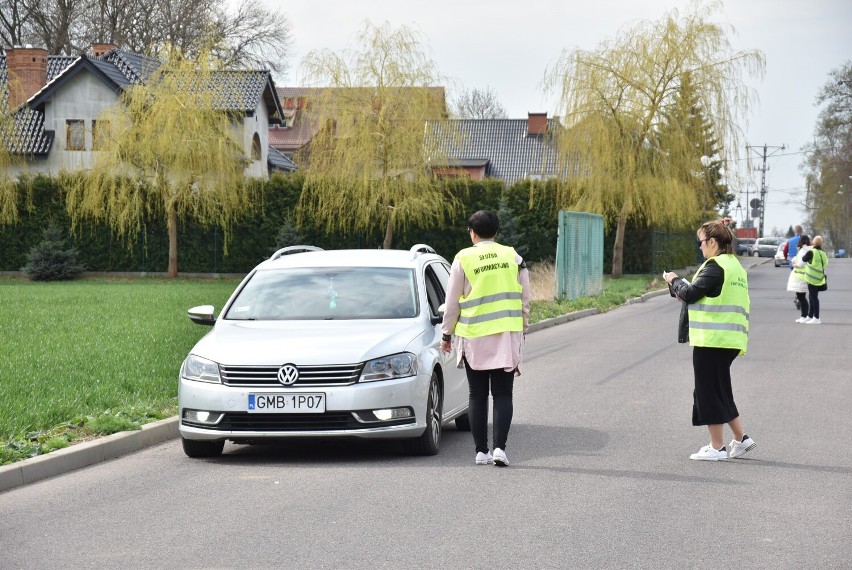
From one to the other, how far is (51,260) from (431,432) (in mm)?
36756

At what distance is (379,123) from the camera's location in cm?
4178

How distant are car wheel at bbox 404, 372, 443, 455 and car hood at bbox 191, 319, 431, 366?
16.3 inches

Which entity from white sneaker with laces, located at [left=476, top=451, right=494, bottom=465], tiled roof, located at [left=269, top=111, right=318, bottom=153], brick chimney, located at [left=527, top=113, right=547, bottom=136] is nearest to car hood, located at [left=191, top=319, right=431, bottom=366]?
white sneaker with laces, located at [left=476, top=451, right=494, bottom=465]

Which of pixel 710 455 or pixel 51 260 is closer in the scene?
pixel 710 455

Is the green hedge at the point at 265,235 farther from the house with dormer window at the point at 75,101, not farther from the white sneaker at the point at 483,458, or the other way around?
the white sneaker at the point at 483,458

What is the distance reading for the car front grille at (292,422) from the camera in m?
8.84

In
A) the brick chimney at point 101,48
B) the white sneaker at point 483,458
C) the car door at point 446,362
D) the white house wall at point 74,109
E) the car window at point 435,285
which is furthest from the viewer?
the brick chimney at point 101,48

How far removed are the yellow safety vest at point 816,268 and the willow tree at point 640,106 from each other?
16929 millimetres

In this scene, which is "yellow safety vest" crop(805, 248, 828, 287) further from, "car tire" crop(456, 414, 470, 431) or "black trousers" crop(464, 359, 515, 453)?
"black trousers" crop(464, 359, 515, 453)

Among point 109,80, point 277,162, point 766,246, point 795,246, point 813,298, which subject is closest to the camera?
point 813,298

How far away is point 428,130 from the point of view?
42094 mm

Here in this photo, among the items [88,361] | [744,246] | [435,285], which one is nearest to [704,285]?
[435,285]

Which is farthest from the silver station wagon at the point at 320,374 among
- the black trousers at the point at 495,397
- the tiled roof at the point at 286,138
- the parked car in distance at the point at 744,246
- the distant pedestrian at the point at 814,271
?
the parked car in distance at the point at 744,246

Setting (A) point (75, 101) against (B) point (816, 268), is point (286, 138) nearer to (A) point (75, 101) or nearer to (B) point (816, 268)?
(A) point (75, 101)
